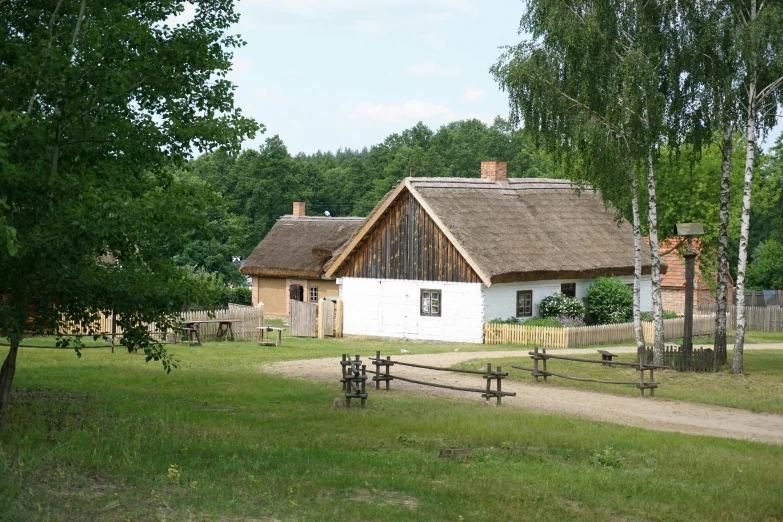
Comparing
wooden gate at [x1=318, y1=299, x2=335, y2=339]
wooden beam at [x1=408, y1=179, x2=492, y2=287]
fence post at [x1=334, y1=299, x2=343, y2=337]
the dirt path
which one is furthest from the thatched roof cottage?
the dirt path

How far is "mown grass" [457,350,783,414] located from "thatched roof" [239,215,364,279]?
20601 mm

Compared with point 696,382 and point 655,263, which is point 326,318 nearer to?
point 655,263

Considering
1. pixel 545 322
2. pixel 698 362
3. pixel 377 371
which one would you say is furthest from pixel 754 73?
pixel 545 322

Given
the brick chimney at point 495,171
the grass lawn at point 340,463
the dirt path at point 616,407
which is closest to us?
the grass lawn at point 340,463

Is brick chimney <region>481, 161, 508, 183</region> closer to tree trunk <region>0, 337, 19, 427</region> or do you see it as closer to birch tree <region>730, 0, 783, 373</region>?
birch tree <region>730, 0, 783, 373</region>

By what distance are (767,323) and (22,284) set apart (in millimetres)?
43287

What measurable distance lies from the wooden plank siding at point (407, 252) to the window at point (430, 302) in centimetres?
57

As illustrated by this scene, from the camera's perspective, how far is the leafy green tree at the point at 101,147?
13062 mm

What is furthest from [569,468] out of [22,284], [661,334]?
[661,334]

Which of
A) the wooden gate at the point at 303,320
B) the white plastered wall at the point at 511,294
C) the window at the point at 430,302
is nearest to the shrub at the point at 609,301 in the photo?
the white plastered wall at the point at 511,294

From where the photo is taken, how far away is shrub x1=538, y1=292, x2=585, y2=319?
129ft

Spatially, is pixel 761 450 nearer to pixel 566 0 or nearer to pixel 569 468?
pixel 569 468

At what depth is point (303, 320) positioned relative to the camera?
135 feet

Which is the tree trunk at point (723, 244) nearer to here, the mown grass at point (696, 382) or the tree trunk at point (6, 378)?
the mown grass at point (696, 382)
